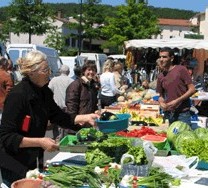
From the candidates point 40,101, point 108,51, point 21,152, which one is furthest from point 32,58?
point 108,51

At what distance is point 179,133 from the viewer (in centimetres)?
435

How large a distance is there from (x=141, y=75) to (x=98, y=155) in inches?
710

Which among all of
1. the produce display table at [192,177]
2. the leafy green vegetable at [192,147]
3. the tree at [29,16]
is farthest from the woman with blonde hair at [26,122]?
the tree at [29,16]

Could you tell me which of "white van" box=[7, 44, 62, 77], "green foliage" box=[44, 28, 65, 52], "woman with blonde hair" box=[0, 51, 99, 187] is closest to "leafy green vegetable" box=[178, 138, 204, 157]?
"woman with blonde hair" box=[0, 51, 99, 187]

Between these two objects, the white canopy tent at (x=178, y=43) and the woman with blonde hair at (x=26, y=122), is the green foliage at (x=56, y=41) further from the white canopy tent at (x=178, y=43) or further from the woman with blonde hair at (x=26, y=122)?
the woman with blonde hair at (x=26, y=122)

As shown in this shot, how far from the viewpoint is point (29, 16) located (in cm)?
3716

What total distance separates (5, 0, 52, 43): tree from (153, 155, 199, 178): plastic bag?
33.5 m

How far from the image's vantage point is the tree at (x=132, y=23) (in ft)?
156

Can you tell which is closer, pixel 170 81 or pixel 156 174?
pixel 156 174

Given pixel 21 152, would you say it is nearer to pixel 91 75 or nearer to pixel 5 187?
pixel 5 187

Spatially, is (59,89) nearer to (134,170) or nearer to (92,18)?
(134,170)

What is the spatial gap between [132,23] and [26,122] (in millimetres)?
45658

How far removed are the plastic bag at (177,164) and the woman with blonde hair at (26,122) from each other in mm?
795

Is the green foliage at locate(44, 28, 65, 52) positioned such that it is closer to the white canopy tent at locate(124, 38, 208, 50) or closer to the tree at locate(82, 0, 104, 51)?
the tree at locate(82, 0, 104, 51)
